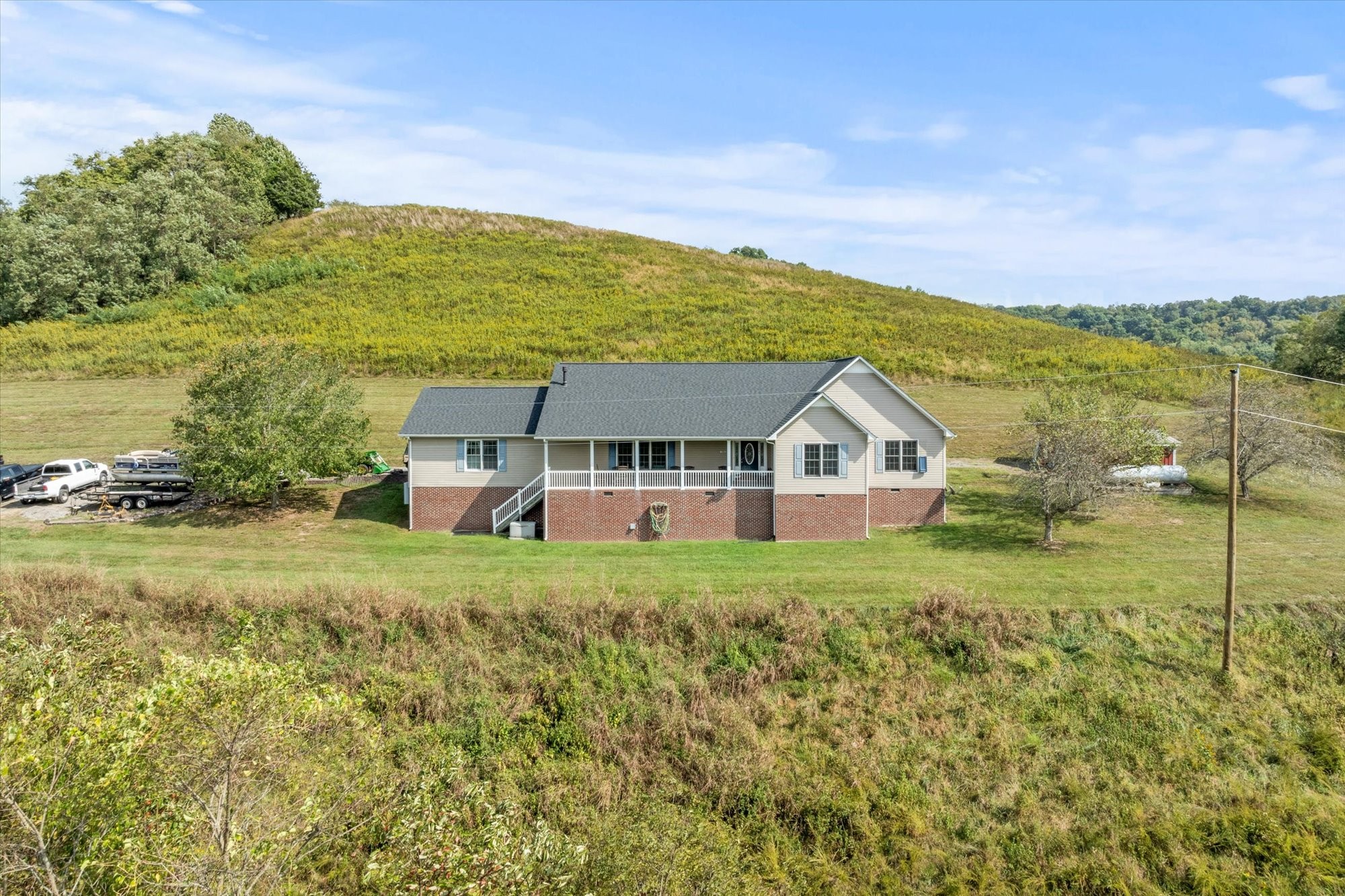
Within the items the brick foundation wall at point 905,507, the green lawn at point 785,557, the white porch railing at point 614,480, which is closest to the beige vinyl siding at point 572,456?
the white porch railing at point 614,480

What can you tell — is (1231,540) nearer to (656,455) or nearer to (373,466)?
(656,455)

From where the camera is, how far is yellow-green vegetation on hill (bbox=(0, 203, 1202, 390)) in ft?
176

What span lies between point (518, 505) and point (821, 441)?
1075 cm

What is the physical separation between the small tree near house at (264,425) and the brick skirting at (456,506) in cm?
336

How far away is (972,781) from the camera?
1747 centimetres

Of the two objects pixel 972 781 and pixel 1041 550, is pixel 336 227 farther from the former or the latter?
pixel 972 781

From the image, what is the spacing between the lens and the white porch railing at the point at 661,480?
28516 millimetres

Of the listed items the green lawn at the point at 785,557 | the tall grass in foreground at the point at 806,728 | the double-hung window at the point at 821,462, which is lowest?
the tall grass in foreground at the point at 806,728

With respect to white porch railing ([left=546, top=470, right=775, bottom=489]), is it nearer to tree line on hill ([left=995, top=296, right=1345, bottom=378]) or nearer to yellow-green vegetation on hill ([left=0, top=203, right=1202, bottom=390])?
yellow-green vegetation on hill ([left=0, top=203, right=1202, bottom=390])

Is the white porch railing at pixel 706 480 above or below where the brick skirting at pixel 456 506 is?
above

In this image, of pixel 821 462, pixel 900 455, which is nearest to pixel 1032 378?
pixel 900 455

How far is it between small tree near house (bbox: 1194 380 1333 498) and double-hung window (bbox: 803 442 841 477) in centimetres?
1432

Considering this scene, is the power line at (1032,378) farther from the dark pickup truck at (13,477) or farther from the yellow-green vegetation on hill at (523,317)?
the dark pickup truck at (13,477)

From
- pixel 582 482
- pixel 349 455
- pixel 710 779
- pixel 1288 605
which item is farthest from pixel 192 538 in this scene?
pixel 1288 605
